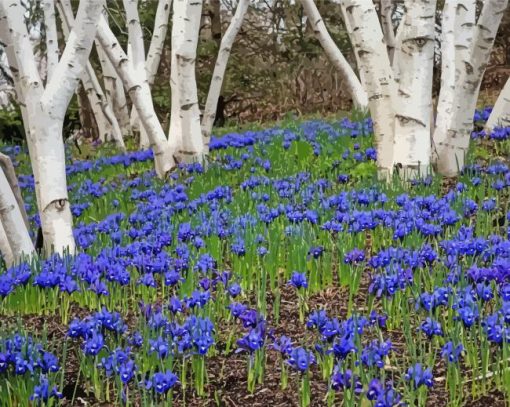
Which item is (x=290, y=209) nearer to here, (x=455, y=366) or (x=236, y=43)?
(x=455, y=366)

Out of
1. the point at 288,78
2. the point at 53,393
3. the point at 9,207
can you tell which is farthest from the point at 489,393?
the point at 288,78

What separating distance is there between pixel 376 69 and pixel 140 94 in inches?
107

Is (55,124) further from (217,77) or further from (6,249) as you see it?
(217,77)

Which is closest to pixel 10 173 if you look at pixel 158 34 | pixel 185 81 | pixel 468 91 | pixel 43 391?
A: pixel 43 391

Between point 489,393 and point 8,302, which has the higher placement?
point 8,302

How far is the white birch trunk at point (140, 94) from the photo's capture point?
24.7 ft

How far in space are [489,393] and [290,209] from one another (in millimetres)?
2453

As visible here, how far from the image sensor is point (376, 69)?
6.05 metres

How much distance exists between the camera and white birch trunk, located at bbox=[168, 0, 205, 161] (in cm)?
750

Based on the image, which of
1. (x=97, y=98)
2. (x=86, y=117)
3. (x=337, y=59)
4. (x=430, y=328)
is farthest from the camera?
(x=86, y=117)

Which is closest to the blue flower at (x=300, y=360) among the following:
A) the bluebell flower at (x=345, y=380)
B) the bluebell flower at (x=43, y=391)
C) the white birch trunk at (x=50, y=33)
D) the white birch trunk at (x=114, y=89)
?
the bluebell flower at (x=345, y=380)

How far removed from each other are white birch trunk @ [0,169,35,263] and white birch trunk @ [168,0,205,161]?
3.41m

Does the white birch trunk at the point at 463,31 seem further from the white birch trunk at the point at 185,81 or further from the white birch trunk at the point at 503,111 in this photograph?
the white birch trunk at the point at 185,81

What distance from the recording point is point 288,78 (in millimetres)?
15281
